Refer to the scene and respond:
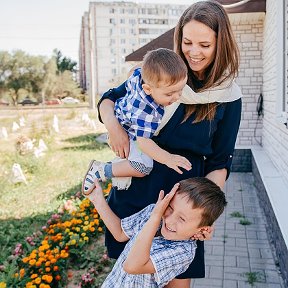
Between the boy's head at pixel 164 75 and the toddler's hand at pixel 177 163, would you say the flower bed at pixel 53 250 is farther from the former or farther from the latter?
the boy's head at pixel 164 75

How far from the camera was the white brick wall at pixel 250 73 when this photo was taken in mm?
8211

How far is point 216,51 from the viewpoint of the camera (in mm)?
1721

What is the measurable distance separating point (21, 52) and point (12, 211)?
141 ft

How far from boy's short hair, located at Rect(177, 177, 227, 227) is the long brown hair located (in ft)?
1.00

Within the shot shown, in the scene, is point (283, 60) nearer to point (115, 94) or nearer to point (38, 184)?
point (115, 94)

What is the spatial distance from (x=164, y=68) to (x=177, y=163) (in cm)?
38

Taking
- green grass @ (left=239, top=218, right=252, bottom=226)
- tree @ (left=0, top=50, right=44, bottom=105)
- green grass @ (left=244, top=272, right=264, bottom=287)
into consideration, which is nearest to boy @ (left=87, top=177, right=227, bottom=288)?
green grass @ (left=244, top=272, right=264, bottom=287)

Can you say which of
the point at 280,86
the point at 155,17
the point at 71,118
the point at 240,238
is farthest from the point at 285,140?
the point at 155,17

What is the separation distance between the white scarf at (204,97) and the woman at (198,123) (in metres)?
0.02

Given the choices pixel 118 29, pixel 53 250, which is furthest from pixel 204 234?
pixel 118 29

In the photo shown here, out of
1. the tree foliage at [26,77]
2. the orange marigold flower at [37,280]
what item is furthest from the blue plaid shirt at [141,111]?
the tree foliage at [26,77]

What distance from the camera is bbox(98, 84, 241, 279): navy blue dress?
69.4 inches

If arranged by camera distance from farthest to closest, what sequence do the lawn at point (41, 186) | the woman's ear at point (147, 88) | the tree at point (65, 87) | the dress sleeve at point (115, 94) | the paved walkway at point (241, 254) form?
the tree at point (65, 87), the lawn at point (41, 186), the paved walkway at point (241, 254), the dress sleeve at point (115, 94), the woman's ear at point (147, 88)

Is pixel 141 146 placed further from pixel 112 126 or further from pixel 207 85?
pixel 207 85
